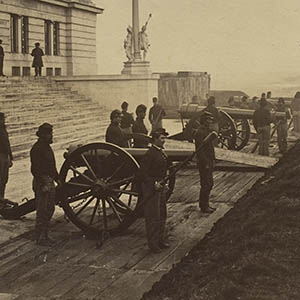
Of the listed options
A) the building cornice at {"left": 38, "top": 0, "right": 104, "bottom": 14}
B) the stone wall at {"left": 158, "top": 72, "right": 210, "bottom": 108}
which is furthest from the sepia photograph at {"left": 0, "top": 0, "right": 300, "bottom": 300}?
the stone wall at {"left": 158, "top": 72, "right": 210, "bottom": 108}

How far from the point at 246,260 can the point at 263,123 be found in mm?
9824

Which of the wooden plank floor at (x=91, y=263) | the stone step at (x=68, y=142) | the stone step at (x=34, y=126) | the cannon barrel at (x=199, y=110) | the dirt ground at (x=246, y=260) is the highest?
the cannon barrel at (x=199, y=110)

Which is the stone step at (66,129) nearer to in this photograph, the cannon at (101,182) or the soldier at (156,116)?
the soldier at (156,116)

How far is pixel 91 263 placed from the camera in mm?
7941

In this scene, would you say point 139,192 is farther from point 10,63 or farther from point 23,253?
point 10,63

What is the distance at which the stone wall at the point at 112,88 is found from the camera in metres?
26.1

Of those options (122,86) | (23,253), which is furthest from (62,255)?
(122,86)

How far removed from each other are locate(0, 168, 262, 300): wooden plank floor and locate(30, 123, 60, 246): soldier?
246mm

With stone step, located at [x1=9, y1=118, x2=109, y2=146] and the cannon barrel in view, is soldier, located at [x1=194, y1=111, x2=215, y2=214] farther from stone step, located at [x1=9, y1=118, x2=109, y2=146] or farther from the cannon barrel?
stone step, located at [x1=9, y1=118, x2=109, y2=146]

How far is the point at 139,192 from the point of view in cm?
902

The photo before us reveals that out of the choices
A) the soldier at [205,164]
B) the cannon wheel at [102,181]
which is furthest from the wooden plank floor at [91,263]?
the cannon wheel at [102,181]

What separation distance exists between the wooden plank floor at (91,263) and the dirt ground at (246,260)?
0.27m

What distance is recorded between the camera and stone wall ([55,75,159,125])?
2608 centimetres

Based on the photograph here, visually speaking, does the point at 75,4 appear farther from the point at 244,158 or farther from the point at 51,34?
the point at 244,158
